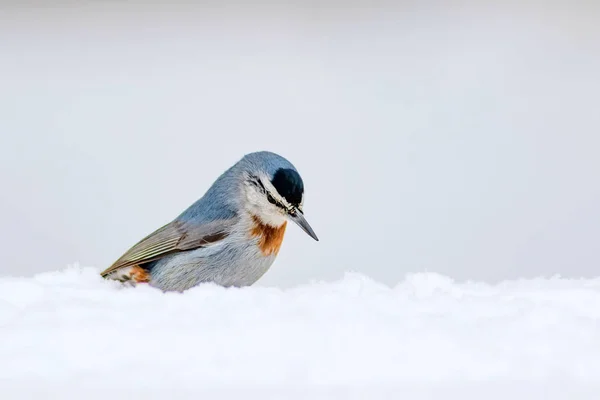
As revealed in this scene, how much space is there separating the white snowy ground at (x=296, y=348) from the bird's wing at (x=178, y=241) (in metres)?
1.16

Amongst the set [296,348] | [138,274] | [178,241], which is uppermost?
[178,241]

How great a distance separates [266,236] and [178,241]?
1.03 feet

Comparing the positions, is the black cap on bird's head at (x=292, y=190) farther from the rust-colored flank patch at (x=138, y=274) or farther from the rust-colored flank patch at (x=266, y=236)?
the rust-colored flank patch at (x=138, y=274)

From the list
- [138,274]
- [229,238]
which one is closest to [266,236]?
[229,238]

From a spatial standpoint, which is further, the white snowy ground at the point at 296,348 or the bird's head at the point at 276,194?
the bird's head at the point at 276,194

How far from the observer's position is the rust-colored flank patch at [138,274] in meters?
2.73

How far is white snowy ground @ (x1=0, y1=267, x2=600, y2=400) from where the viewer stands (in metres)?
1.06

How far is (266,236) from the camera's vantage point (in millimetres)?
2701

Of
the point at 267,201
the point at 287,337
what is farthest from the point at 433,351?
the point at 267,201

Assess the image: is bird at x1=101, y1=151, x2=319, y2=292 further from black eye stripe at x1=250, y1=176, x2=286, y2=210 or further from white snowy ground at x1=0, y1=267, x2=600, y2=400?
white snowy ground at x1=0, y1=267, x2=600, y2=400

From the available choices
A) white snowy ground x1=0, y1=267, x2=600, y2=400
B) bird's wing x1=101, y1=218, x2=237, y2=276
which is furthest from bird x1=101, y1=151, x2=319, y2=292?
white snowy ground x1=0, y1=267, x2=600, y2=400

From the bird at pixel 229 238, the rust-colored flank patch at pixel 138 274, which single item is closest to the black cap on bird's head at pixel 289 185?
the bird at pixel 229 238

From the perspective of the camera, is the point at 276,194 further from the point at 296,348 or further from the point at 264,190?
the point at 296,348

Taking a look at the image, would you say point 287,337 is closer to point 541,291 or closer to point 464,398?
point 464,398
